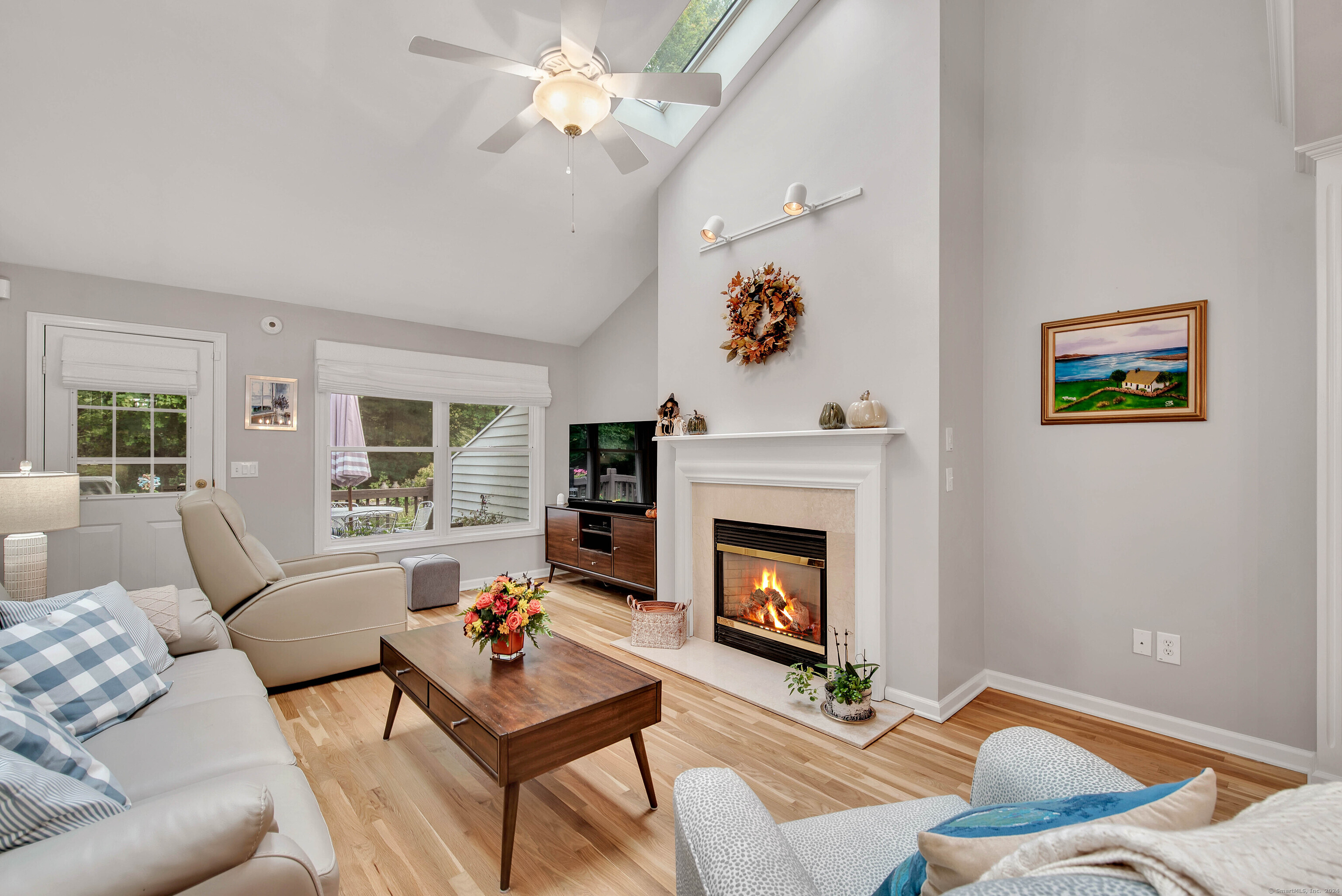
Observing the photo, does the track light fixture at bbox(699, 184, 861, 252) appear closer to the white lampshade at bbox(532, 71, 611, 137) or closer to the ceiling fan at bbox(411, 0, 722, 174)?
the ceiling fan at bbox(411, 0, 722, 174)

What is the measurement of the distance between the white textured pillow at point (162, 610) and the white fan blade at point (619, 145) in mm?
2670

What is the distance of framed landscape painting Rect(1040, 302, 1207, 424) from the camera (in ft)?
7.89

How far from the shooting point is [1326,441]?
1.90 m

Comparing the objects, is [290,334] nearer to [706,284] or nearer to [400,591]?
[400,591]

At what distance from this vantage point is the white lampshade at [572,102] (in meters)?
2.37

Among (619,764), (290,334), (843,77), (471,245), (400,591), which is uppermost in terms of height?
(843,77)

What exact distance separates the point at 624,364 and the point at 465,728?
3.88 m

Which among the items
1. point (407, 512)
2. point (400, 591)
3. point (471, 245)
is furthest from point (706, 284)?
point (407, 512)

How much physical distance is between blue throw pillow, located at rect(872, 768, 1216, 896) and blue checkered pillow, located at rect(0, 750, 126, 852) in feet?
4.37

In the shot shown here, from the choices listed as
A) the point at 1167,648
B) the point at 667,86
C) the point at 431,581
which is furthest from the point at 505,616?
the point at 1167,648

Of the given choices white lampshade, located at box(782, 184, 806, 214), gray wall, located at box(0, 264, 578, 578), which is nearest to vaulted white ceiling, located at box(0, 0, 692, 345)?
gray wall, located at box(0, 264, 578, 578)

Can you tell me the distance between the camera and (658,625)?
3506 millimetres

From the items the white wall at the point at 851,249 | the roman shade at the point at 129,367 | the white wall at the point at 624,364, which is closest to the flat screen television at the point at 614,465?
the white wall at the point at 624,364

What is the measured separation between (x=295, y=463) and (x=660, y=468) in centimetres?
267
